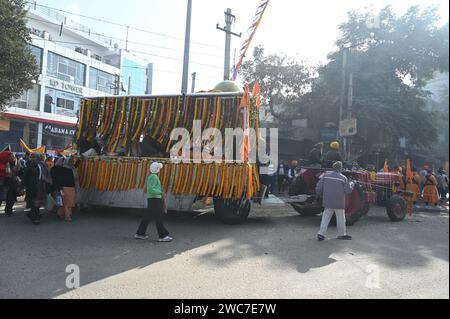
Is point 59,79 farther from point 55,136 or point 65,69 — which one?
point 55,136

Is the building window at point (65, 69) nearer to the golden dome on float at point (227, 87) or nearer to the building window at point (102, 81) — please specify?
the building window at point (102, 81)

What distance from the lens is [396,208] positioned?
32.3 feet

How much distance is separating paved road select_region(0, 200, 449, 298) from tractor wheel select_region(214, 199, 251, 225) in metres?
0.27

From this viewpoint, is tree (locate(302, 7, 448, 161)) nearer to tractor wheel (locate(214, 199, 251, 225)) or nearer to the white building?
tractor wheel (locate(214, 199, 251, 225))

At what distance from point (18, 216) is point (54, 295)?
18.9ft

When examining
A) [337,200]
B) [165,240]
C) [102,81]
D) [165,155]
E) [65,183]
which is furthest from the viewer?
[102,81]

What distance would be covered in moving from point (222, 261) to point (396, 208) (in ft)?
19.4

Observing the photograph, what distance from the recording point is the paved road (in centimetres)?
458

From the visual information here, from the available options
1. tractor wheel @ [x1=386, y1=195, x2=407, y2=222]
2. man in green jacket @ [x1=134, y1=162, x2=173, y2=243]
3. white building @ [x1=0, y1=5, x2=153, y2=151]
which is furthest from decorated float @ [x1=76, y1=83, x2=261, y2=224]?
white building @ [x1=0, y1=5, x2=153, y2=151]

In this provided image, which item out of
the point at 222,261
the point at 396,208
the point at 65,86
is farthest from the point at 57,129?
the point at 222,261

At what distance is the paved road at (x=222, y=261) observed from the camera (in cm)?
458

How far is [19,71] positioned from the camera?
1262cm

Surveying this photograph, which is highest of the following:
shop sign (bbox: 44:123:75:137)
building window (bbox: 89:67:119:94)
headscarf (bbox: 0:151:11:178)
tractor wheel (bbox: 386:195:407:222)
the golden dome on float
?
building window (bbox: 89:67:119:94)
